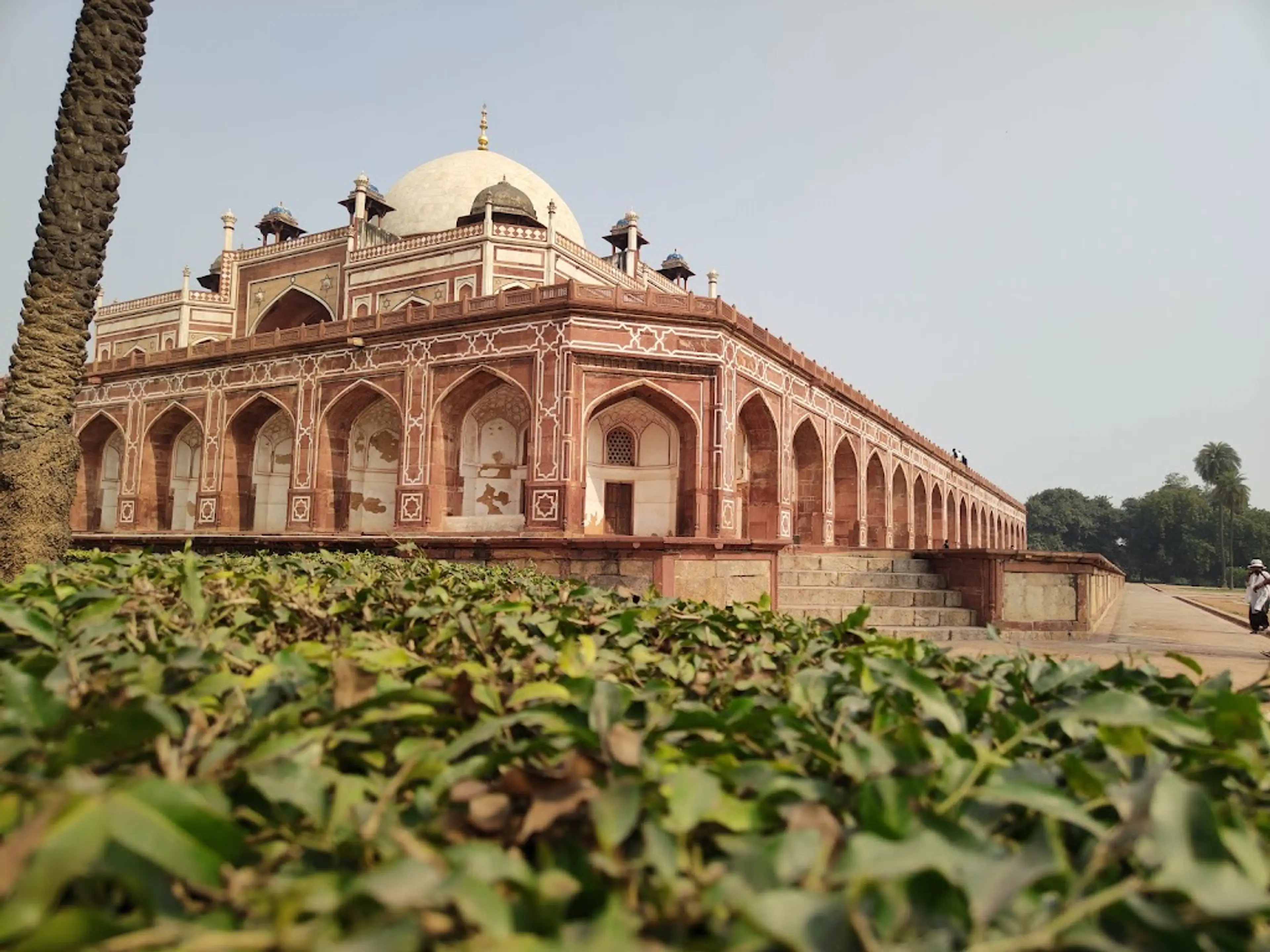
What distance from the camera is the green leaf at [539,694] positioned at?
1.03 metres

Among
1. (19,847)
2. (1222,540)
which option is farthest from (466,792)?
(1222,540)

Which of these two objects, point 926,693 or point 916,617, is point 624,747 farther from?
point 916,617

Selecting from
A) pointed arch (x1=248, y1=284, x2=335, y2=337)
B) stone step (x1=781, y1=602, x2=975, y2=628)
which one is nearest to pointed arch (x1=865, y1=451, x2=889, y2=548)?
stone step (x1=781, y1=602, x2=975, y2=628)

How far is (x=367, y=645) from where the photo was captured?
55.7 inches

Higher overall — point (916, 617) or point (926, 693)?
point (926, 693)

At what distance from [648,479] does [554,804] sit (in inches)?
633

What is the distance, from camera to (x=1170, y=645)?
8.12 m

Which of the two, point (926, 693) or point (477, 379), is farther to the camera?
point (477, 379)

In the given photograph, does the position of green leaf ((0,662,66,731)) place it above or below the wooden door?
below

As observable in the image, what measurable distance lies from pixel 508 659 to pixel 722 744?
51 cm

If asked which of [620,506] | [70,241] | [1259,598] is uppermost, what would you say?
[70,241]

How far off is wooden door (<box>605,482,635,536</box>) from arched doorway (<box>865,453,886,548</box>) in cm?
823

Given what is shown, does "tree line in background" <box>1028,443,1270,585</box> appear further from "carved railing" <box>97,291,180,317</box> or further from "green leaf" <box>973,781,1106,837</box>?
"green leaf" <box>973,781,1106,837</box>

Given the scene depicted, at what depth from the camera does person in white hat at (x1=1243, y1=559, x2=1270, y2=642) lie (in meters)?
10.8
